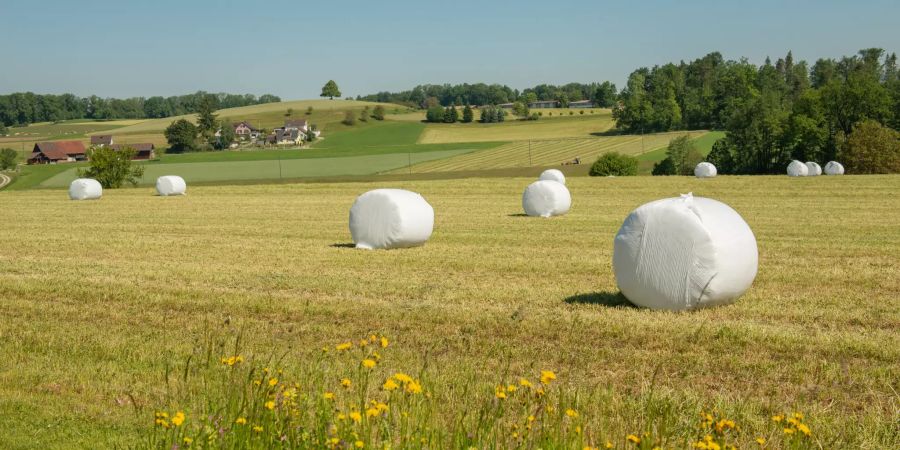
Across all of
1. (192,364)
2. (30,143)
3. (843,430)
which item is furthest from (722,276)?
(30,143)

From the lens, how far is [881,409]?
295 inches

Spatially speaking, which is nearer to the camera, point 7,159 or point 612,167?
point 612,167

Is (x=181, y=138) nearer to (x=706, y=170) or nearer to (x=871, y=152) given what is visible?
(x=706, y=170)

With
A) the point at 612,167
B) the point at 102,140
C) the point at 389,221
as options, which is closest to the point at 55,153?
the point at 102,140

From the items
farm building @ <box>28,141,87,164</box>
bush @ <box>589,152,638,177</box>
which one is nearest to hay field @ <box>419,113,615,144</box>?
bush @ <box>589,152,638,177</box>

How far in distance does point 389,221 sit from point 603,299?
841cm

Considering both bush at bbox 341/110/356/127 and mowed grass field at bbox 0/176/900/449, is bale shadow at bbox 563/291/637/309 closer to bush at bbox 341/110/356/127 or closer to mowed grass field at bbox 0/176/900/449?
mowed grass field at bbox 0/176/900/449

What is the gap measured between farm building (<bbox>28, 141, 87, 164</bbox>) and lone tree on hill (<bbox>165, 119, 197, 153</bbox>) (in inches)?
439

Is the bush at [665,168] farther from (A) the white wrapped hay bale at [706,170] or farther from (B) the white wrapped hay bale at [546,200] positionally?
(B) the white wrapped hay bale at [546,200]

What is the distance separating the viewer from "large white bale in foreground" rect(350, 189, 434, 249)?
67.9 feet

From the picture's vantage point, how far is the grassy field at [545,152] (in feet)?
271

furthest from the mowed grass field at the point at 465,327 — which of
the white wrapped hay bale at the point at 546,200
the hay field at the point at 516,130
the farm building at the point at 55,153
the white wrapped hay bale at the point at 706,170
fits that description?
the farm building at the point at 55,153

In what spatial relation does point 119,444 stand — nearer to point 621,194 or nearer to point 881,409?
point 881,409

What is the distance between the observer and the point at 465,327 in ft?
36.4
